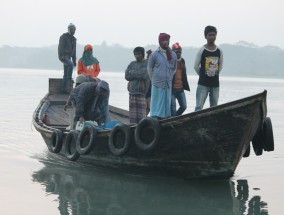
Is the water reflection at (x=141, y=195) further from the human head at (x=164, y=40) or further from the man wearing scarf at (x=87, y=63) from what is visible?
the man wearing scarf at (x=87, y=63)

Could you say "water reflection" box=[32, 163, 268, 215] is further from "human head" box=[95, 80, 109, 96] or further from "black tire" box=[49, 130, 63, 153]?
"human head" box=[95, 80, 109, 96]

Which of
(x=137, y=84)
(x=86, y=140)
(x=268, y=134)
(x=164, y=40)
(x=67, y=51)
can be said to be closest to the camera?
(x=268, y=134)

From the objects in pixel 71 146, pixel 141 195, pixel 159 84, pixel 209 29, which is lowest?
pixel 141 195

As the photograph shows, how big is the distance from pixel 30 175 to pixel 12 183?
598 millimetres

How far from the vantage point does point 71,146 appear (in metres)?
8.15

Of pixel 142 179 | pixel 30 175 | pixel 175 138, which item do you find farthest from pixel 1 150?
pixel 175 138

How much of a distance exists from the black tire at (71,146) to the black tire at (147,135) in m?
1.32

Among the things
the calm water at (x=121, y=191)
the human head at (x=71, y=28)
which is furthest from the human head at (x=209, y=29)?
the human head at (x=71, y=28)

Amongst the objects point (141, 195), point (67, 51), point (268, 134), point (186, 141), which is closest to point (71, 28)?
point (67, 51)

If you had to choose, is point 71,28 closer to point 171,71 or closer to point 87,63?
point 87,63

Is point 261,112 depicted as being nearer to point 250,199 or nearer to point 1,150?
point 250,199

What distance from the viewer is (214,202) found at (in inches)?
250

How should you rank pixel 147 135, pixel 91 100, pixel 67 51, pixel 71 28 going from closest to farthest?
pixel 147 135 → pixel 91 100 → pixel 71 28 → pixel 67 51

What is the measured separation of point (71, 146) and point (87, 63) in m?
2.06
